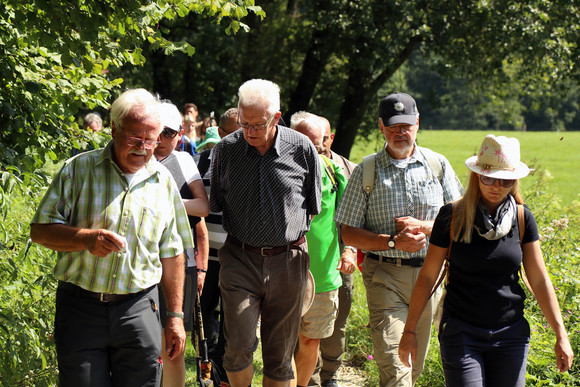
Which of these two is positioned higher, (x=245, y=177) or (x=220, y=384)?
(x=245, y=177)

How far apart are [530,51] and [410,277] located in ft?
42.1

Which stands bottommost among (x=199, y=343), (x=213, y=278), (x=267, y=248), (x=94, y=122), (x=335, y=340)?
(x=335, y=340)

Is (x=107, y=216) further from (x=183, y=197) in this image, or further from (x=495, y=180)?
(x=495, y=180)

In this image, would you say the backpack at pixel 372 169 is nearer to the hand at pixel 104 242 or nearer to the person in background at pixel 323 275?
the person in background at pixel 323 275

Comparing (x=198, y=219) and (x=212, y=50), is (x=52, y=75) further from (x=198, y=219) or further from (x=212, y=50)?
(x=212, y=50)

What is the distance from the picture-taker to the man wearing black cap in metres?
5.07

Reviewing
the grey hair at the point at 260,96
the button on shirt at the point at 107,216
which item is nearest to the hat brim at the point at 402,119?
the grey hair at the point at 260,96

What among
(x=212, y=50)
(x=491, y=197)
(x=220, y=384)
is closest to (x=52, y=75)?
(x=220, y=384)

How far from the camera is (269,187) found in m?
4.75

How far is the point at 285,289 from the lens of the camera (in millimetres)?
4852

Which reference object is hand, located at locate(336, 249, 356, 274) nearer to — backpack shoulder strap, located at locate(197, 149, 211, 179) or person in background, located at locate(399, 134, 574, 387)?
backpack shoulder strap, located at locate(197, 149, 211, 179)

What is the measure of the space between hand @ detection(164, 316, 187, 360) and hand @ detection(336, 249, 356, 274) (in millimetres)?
1792

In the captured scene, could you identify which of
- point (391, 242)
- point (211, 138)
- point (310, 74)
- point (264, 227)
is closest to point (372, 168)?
point (391, 242)

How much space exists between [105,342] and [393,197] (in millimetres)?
2240
